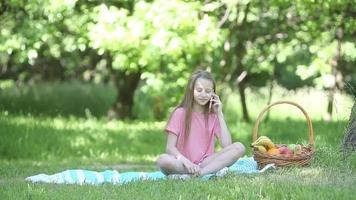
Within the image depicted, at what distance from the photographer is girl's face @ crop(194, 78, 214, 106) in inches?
260

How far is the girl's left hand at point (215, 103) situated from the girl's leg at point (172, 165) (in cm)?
72

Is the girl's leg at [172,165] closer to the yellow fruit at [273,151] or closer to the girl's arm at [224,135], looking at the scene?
the girl's arm at [224,135]

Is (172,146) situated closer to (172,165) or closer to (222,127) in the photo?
(172,165)

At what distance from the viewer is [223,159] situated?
6.37 m

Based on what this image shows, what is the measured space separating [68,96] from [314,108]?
652cm

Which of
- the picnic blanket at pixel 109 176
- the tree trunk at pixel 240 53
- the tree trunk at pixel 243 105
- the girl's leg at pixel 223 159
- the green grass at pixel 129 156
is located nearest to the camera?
the green grass at pixel 129 156

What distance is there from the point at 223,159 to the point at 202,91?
72 centimetres

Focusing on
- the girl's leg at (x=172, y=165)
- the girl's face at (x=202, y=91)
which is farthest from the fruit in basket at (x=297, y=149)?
the girl's leg at (x=172, y=165)

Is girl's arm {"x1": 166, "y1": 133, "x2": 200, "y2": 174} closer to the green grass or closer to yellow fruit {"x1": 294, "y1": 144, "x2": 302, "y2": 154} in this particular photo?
the green grass

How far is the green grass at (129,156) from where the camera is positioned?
5180 millimetres

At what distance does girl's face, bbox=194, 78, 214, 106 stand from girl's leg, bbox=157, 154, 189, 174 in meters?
0.69

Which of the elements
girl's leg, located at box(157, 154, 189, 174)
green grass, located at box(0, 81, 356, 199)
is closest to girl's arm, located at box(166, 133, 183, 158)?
girl's leg, located at box(157, 154, 189, 174)

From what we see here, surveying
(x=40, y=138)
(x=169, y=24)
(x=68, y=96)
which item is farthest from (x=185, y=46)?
(x=68, y=96)

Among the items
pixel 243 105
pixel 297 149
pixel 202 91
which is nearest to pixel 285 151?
pixel 297 149
